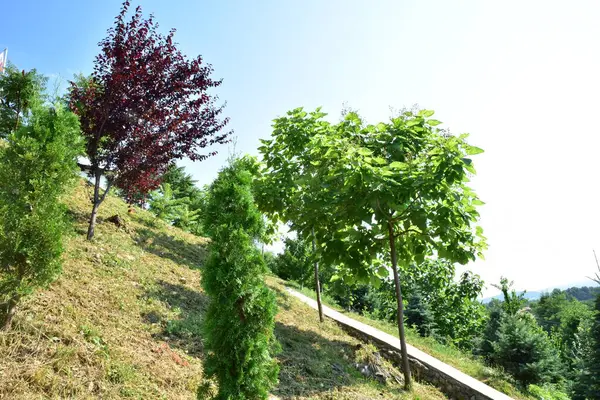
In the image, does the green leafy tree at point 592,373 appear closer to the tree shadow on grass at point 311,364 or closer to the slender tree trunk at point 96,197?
the tree shadow on grass at point 311,364

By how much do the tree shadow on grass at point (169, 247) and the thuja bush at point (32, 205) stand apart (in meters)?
5.05

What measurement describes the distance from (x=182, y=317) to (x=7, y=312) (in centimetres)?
308

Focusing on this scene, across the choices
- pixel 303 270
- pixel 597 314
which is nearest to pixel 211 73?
pixel 597 314

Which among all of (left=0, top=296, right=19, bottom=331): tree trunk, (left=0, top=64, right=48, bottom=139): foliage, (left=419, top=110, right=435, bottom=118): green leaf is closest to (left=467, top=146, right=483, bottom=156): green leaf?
(left=419, top=110, right=435, bottom=118): green leaf

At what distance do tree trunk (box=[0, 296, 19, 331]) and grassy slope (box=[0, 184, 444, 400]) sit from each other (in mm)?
124

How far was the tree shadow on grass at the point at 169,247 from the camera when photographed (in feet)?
33.6

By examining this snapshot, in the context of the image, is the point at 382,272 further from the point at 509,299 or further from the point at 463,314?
the point at 463,314

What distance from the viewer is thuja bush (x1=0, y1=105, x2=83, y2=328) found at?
4500mm

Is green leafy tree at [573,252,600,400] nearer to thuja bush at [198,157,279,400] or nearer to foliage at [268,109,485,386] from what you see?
foliage at [268,109,485,386]

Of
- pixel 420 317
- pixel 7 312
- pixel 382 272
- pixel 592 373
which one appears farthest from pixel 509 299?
pixel 7 312

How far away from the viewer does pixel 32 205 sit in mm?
4789

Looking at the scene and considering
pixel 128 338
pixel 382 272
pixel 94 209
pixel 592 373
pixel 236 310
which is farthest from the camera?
pixel 592 373

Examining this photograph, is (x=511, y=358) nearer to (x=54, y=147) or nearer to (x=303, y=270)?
(x=54, y=147)

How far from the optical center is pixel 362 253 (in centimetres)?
704
